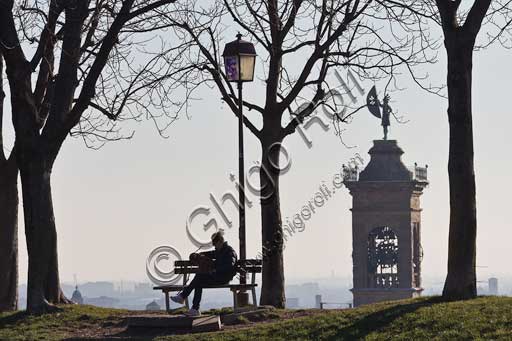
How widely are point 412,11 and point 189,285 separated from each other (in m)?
6.29

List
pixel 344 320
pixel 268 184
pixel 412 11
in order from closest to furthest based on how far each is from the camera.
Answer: pixel 344 320 < pixel 412 11 < pixel 268 184

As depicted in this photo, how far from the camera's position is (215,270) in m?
23.2

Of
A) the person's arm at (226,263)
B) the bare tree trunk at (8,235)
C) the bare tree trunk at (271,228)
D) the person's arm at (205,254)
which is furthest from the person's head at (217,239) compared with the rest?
the bare tree trunk at (8,235)

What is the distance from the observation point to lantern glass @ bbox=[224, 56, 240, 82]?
84.4 ft

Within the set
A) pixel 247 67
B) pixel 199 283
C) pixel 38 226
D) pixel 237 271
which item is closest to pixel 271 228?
pixel 247 67

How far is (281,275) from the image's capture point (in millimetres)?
26859

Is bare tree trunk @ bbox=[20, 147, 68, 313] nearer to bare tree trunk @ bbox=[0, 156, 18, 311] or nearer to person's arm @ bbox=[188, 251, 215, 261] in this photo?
bare tree trunk @ bbox=[0, 156, 18, 311]

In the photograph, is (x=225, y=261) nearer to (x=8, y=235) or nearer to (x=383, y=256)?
(x=8, y=235)

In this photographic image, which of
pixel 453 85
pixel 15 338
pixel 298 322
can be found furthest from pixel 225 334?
pixel 453 85

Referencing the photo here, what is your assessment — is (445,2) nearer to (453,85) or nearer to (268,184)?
(453,85)

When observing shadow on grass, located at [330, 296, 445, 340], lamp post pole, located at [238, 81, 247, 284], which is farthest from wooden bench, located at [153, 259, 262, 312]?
shadow on grass, located at [330, 296, 445, 340]

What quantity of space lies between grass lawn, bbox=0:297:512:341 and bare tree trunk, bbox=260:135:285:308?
2.36 metres

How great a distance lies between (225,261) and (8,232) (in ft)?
→ 22.4

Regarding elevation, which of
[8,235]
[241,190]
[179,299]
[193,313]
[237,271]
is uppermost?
[241,190]
